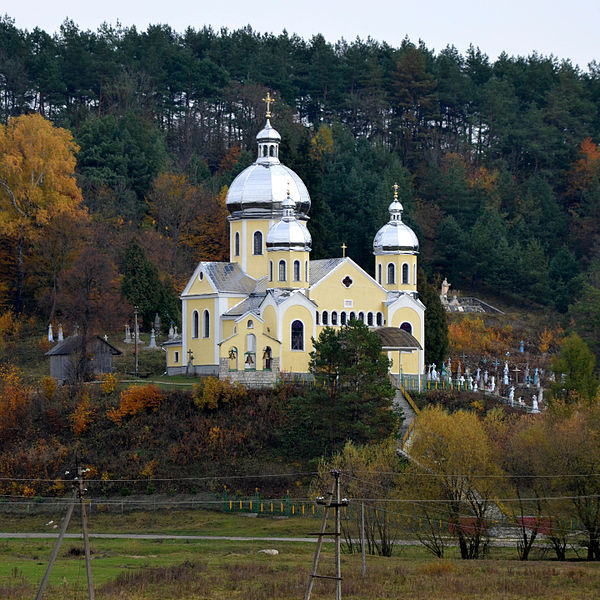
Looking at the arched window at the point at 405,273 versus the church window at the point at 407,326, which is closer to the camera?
the church window at the point at 407,326

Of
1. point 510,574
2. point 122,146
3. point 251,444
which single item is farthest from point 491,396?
point 122,146

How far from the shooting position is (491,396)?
64.4m

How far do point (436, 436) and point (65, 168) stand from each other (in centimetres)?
3514

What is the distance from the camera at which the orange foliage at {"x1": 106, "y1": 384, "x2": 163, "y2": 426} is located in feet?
199

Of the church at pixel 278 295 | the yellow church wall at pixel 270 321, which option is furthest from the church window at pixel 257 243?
the yellow church wall at pixel 270 321

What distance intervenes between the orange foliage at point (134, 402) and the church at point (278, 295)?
10.5 feet

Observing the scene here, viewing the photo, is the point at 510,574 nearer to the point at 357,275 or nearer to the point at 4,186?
the point at 357,275

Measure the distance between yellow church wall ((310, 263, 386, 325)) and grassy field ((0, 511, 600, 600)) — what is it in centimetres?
1766

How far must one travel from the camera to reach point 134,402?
60906 millimetres

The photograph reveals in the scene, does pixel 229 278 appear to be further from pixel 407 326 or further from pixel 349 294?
pixel 407 326

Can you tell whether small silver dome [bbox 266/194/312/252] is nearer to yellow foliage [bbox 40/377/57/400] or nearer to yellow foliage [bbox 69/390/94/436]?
yellow foliage [bbox 69/390/94/436]

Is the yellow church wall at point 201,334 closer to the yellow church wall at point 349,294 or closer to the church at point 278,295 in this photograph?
the church at point 278,295

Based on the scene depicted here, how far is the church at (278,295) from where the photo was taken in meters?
64.4

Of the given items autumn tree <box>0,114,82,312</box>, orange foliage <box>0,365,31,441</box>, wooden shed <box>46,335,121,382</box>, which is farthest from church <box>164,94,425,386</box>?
autumn tree <box>0,114,82,312</box>
